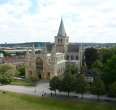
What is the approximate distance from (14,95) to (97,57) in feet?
121

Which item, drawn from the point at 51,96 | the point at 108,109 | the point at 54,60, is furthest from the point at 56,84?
the point at 54,60

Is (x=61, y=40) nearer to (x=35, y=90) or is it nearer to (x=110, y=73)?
(x=35, y=90)

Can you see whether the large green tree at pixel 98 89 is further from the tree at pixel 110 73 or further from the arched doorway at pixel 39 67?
the arched doorway at pixel 39 67

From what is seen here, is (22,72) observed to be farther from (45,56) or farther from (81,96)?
(81,96)

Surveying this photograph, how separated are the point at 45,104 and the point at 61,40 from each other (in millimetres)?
43996

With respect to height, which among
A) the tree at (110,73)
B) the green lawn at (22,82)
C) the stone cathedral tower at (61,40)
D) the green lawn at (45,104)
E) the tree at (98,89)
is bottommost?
the green lawn at (45,104)

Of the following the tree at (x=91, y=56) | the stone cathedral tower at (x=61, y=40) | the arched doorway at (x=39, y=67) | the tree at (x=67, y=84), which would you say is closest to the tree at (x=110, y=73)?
the tree at (x=67, y=84)

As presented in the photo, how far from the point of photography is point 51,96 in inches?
1916

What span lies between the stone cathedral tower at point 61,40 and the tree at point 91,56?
327 inches

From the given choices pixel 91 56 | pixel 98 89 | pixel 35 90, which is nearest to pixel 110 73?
pixel 98 89

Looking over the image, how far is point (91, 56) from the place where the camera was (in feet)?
262

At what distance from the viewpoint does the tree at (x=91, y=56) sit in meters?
79.1

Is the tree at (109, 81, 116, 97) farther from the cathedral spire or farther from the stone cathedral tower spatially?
the cathedral spire

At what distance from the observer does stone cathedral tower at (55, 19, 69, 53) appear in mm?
83750
